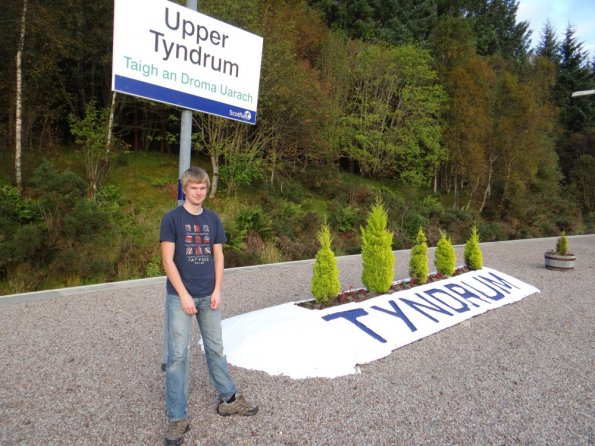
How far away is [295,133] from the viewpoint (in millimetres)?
18828

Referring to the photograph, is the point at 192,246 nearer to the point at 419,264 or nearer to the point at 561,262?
the point at 419,264

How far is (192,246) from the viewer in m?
2.98

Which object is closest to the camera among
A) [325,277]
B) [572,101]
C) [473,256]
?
[325,277]

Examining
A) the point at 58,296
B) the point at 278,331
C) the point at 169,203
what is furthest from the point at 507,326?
the point at 169,203

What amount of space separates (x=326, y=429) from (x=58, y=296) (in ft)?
17.2

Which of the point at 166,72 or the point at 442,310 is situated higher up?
the point at 166,72

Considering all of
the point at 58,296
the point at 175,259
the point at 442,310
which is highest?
the point at 175,259

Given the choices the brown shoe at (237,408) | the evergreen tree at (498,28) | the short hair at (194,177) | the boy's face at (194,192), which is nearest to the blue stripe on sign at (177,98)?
the short hair at (194,177)

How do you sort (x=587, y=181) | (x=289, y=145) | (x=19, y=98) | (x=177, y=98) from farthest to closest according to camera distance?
(x=587, y=181)
(x=289, y=145)
(x=19, y=98)
(x=177, y=98)

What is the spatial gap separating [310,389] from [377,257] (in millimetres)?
2580

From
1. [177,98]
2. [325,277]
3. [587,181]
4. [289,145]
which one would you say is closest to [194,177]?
[177,98]

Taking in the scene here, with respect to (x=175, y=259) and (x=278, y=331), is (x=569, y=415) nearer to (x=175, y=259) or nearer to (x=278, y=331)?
(x=278, y=331)

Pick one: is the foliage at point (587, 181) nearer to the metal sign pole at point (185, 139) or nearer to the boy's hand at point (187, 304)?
the metal sign pole at point (185, 139)

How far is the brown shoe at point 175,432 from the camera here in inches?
112
